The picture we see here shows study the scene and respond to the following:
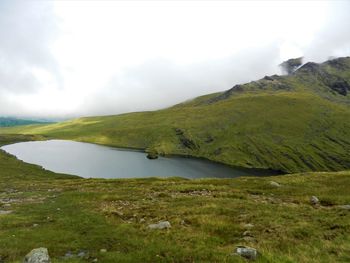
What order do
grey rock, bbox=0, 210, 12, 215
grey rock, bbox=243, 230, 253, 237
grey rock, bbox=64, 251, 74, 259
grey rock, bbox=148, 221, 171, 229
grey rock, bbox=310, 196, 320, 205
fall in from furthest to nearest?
grey rock, bbox=0, 210, 12, 215 → grey rock, bbox=310, 196, 320, 205 → grey rock, bbox=148, 221, 171, 229 → grey rock, bbox=243, 230, 253, 237 → grey rock, bbox=64, 251, 74, 259

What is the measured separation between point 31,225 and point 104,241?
9.29 m

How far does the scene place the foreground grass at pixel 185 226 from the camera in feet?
52.6

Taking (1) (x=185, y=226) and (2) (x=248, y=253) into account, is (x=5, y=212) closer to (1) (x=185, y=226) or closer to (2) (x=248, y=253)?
(1) (x=185, y=226)


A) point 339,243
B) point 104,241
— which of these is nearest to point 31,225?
point 104,241

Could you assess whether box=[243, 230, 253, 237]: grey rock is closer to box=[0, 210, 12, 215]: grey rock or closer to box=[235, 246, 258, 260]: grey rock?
box=[235, 246, 258, 260]: grey rock

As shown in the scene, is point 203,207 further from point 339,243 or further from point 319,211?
point 339,243

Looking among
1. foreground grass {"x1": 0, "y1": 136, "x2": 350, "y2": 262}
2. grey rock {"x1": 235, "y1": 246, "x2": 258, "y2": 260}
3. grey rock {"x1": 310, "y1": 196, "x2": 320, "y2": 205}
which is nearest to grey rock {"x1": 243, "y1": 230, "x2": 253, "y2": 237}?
foreground grass {"x1": 0, "y1": 136, "x2": 350, "y2": 262}

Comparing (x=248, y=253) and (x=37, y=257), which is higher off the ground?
(x=37, y=257)

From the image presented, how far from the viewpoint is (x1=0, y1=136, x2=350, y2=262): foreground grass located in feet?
52.6

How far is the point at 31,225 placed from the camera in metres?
24.5

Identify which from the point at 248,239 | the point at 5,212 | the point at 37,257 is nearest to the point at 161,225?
the point at 248,239

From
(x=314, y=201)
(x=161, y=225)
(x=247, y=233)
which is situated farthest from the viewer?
(x=314, y=201)

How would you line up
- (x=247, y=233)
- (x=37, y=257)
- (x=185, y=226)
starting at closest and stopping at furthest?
(x=37, y=257) → (x=247, y=233) → (x=185, y=226)

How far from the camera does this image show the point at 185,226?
22062 millimetres
